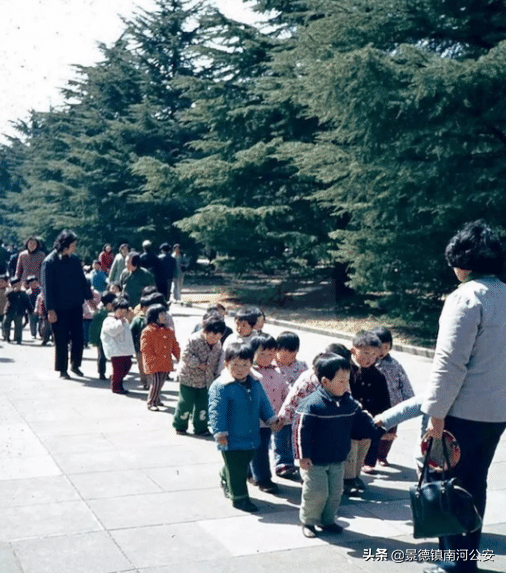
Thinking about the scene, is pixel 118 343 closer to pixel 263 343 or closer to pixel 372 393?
pixel 263 343

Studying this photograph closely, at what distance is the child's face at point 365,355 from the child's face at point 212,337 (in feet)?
5.14

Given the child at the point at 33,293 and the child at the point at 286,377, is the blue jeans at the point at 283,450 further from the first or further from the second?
the child at the point at 33,293

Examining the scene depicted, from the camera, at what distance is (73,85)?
1559 inches

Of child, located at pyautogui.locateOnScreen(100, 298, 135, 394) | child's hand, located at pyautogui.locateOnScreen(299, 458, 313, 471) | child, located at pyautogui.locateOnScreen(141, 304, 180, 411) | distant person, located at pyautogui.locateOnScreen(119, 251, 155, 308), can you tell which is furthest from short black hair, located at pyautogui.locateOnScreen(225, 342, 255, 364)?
distant person, located at pyautogui.locateOnScreen(119, 251, 155, 308)

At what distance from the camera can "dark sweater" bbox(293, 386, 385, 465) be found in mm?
5188

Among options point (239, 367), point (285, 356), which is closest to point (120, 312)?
point (285, 356)

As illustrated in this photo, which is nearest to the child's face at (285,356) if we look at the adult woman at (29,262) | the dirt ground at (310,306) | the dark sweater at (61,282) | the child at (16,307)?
the dark sweater at (61,282)

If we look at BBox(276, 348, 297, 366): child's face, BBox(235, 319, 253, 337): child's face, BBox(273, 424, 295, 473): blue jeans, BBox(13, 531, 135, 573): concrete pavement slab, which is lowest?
BBox(13, 531, 135, 573): concrete pavement slab

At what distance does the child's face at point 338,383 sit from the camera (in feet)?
17.2

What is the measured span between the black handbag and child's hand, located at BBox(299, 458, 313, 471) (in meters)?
1.04

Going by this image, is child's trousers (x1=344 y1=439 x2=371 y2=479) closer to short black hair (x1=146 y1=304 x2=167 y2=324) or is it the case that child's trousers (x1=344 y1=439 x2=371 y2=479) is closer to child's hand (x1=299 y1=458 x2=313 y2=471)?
child's hand (x1=299 y1=458 x2=313 y2=471)

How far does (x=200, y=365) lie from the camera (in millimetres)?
7668

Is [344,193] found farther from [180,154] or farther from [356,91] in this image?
[180,154]

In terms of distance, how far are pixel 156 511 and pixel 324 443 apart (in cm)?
133
